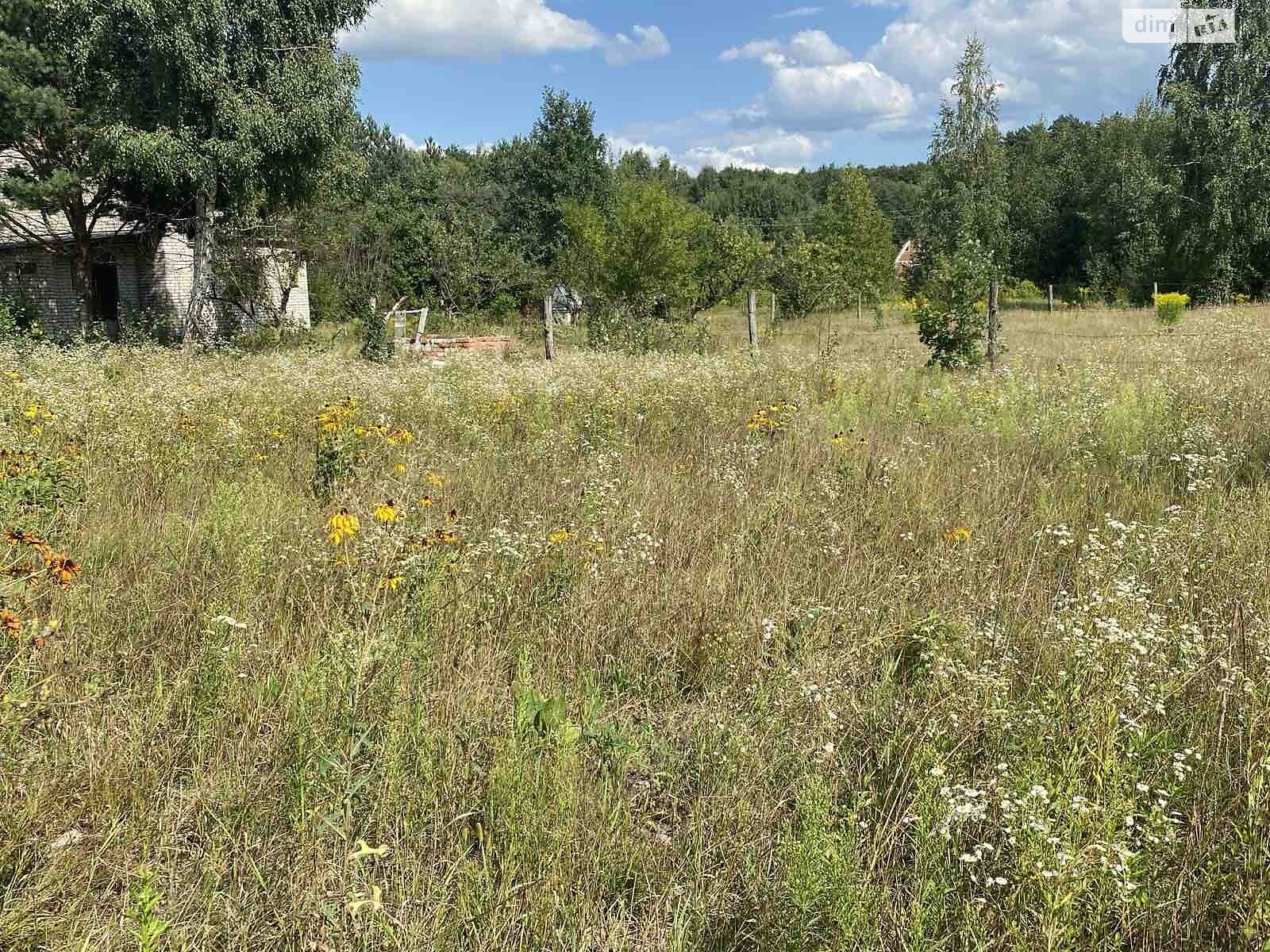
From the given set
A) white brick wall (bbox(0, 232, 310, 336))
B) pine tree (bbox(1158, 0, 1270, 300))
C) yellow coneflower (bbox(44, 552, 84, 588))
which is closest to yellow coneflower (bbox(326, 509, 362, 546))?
yellow coneflower (bbox(44, 552, 84, 588))

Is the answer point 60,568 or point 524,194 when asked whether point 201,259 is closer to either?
point 60,568

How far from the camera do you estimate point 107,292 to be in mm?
25031

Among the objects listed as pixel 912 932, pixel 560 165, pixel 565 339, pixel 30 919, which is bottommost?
pixel 912 932

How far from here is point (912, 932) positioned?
1.95 m

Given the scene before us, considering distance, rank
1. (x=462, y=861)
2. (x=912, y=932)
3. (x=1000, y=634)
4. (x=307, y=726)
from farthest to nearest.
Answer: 1. (x=1000, y=634)
2. (x=307, y=726)
3. (x=462, y=861)
4. (x=912, y=932)

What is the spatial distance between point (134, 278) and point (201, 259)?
6636 mm

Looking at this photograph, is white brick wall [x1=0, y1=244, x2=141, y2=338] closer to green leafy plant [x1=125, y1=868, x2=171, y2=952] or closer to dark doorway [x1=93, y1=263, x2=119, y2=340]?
dark doorway [x1=93, y1=263, x2=119, y2=340]

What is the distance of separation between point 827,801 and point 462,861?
39.4 inches

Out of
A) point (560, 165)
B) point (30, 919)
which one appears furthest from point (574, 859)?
point (560, 165)

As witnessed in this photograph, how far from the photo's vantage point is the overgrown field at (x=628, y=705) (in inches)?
80.9

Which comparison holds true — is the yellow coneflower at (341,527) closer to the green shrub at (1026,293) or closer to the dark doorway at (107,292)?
the dark doorway at (107,292)

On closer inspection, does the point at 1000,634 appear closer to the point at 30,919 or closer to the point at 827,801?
the point at 827,801

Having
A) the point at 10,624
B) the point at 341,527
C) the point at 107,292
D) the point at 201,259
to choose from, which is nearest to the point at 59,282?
the point at 107,292

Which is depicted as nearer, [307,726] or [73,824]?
[73,824]
